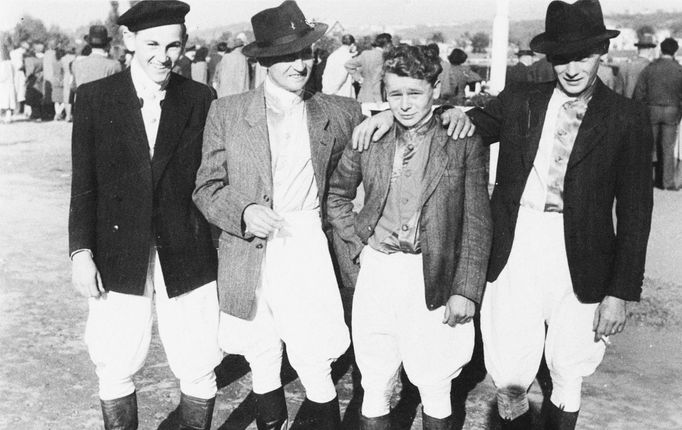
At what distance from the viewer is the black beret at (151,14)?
3.26 meters

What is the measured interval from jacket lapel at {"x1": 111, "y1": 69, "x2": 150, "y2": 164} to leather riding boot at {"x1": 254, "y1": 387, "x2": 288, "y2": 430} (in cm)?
119

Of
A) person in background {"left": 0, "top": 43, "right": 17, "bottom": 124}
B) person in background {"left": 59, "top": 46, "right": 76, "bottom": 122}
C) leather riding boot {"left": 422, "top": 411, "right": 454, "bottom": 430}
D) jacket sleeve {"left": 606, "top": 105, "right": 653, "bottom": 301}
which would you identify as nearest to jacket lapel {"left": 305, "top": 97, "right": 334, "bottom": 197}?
leather riding boot {"left": 422, "top": 411, "right": 454, "bottom": 430}

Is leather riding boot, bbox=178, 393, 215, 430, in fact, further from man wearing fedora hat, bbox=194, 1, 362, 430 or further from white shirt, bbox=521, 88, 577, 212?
white shirt, bbox=521, 88, 577, 212

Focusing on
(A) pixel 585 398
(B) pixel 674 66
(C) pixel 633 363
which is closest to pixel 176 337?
(A) pixel 585 398

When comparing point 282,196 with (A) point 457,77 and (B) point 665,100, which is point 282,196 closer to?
(B) point 665,100

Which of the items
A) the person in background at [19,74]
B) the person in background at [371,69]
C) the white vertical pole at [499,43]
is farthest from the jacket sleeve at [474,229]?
the person in background at [19,74]

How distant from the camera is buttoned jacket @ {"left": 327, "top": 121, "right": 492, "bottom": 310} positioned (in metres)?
3.24

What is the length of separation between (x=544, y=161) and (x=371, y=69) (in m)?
10.3

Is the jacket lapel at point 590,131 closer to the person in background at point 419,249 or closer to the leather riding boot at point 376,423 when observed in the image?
the person in background at point 419,249

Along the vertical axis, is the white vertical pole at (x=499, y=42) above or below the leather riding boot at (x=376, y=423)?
above

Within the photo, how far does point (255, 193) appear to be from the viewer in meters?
3.42

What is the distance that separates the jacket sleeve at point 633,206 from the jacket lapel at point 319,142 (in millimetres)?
1230

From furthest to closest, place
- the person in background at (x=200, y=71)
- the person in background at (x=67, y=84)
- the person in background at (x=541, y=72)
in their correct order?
1. the person in background at (x=67, y=84)
2. the person in background at (x=200, y=71)
3. the person in background at (x=541, y=72)

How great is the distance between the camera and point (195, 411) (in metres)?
3.59
